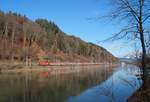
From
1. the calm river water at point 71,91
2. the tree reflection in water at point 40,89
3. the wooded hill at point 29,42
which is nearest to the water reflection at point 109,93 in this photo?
the calm river water at point 71,91

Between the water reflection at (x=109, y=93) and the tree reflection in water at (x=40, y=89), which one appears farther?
the tree reflection in water at (x=40, y=89)

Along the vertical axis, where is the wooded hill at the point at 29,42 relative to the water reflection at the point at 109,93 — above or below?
above

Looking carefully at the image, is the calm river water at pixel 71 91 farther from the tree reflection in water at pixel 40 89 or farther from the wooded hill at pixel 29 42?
the wooded hill at pixel 29 42

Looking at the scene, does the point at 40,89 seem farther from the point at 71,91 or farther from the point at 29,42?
the point at 29,42

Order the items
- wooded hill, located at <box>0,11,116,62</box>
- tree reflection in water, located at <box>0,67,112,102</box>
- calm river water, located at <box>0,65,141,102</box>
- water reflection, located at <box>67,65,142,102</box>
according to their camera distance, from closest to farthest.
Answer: water reflection, located at <box>67,65,142,102</box> → calm river water, located at <box>0,65,141,102</box> → tree reflection in water, located at <box>0,67,112,102</box> → wooded hill, located at <box>0,11,116,62</box>

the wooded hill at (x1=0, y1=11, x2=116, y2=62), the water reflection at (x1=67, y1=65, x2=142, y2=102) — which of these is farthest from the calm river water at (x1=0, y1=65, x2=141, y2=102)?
the wooded hill at (x1=0, y1=11, x2=116, y2=62)

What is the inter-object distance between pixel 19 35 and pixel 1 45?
2397cm

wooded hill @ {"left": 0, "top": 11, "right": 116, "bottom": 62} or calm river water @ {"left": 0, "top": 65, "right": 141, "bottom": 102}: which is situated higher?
wooded hill @ {"left": 0, "top": 11, "right": 116, "bottom": 62}

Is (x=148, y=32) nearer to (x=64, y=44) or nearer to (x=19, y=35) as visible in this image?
(x=19, y=35)

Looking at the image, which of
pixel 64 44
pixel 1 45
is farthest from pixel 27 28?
A: pixel 64 44

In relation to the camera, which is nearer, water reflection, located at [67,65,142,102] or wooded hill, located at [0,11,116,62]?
water reflection, located at [67,65,142,102]

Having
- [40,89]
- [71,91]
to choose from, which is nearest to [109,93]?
[71,91]

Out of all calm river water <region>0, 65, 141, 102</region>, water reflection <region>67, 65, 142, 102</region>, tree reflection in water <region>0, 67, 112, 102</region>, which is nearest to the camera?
water reflection <region>67, 65, 142, 102</region>

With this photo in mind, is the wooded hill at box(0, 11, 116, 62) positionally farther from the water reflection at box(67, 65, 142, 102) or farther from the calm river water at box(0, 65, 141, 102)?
the water reflection at box(67, 65, 142, 102)
